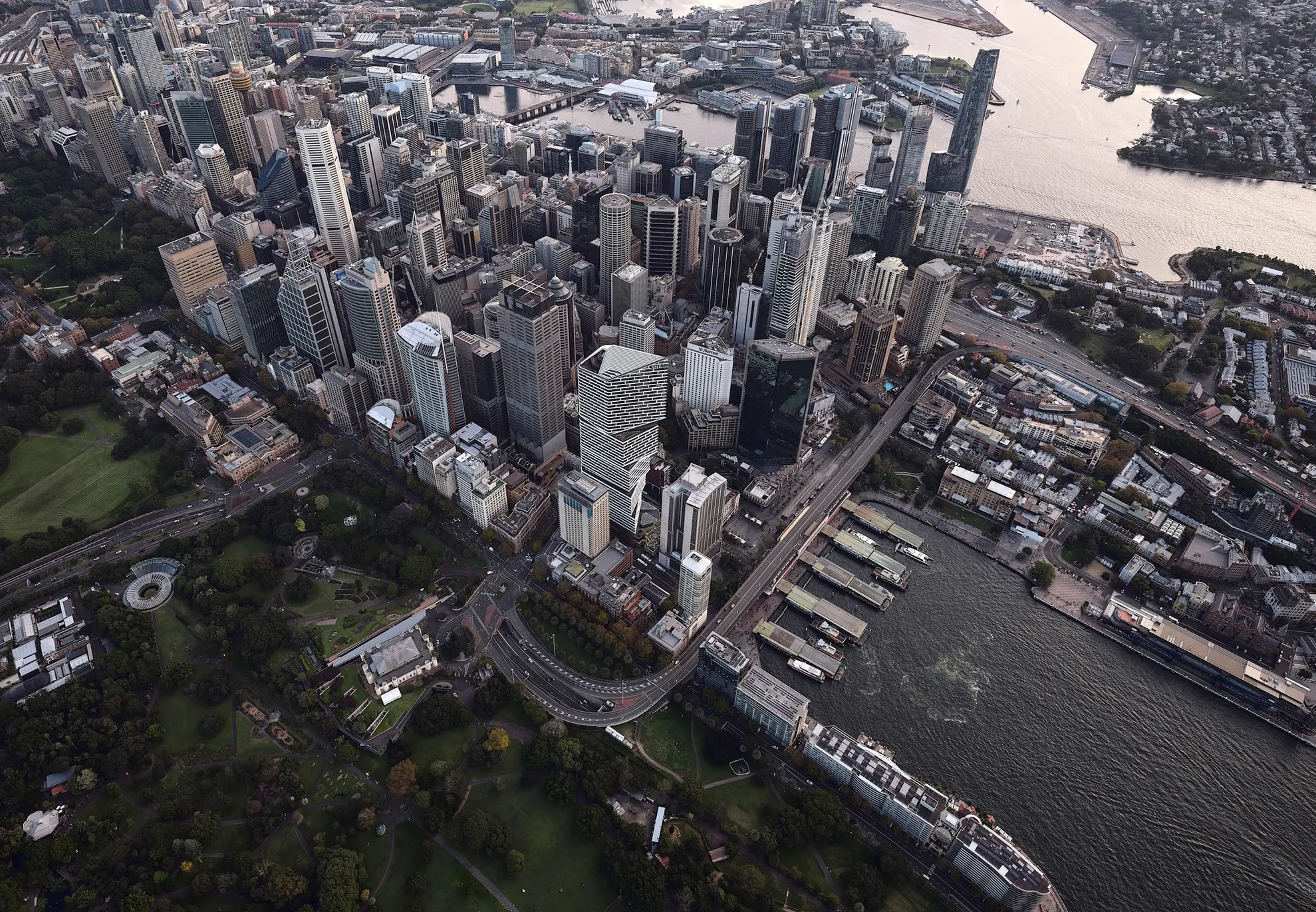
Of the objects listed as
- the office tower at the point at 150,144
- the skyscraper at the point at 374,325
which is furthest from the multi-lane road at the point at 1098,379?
the office tower at the point at 150,144

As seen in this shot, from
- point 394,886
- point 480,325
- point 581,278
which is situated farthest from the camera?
point 581,278

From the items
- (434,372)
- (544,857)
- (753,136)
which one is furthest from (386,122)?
(544,857)

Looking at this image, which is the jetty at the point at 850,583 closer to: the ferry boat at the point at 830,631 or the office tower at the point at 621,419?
the ferry boat at the point at 830,631

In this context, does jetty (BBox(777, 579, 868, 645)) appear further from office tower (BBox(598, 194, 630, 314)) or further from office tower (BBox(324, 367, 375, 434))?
office tower (BBox(324, 367, 375, 434))

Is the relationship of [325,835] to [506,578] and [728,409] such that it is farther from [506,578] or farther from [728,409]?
[728,409]

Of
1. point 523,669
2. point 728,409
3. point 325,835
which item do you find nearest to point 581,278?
point 728,409

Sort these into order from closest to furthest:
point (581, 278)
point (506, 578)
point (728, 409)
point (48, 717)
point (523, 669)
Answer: point (48, 717) < point (523, 669) < point (506, 578) < point (728, 409) < point (581, 278)

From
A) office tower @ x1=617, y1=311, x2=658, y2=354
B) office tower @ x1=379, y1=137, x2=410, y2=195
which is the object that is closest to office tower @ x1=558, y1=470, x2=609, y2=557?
office tower @ x1=617, y1=311, x2=658, y2=354

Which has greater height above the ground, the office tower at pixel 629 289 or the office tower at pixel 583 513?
the office tower at pixel 629 289
